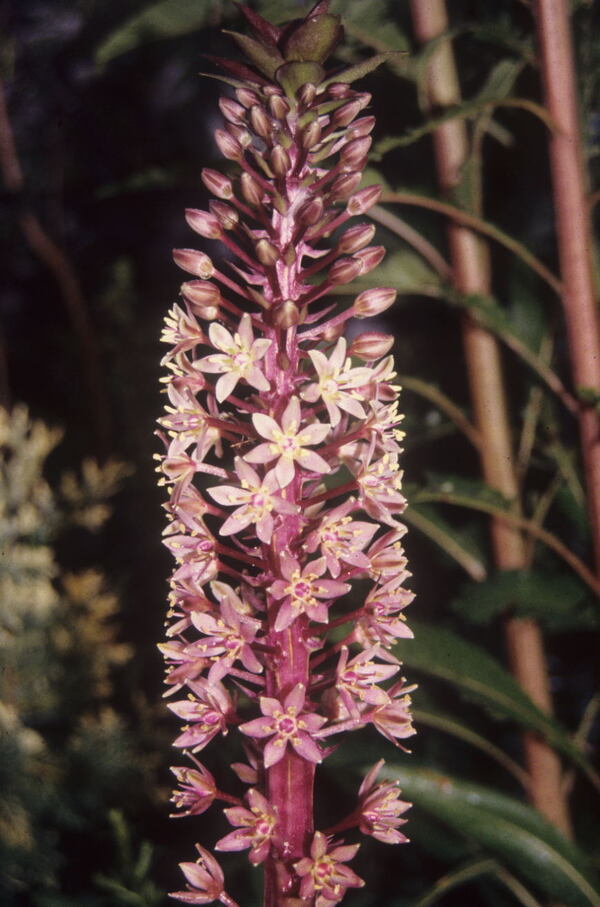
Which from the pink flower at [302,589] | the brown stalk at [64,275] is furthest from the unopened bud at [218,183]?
the brown stalk at [64,275]

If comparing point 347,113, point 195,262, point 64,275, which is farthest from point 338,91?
point 64,275

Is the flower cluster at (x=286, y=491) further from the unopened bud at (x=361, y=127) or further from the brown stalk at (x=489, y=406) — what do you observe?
the brown stalk at (x=489, y=406)

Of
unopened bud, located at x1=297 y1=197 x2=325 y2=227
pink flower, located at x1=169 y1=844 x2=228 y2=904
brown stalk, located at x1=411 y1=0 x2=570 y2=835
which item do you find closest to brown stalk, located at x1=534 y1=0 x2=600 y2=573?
brown stalk, located at x1=411 y1=0 x2=570 y2=835

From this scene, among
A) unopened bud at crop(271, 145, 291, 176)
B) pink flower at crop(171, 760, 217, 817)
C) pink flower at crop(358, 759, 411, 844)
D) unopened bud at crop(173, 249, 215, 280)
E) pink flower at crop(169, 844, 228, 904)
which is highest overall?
unopened bud at crop(271, 145, 291, 176)

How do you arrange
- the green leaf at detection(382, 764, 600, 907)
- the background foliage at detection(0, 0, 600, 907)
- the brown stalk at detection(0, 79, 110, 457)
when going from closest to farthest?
1. the green leaf at detection(382, 764, 600, 907)
2. the background foliage at detection(0, 0, 600, 907)
3. the brown stalk at detection(0, 79, 110, 457)

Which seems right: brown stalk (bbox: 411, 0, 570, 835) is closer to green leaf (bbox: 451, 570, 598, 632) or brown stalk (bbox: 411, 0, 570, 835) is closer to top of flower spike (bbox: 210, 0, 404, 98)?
green leaf (bbox: 451, 570, 598, 632)

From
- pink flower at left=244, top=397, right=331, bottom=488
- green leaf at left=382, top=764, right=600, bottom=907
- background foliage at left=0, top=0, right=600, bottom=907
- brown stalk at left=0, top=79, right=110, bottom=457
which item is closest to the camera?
pink flower at left=244, top=397, right=331, bottom=488

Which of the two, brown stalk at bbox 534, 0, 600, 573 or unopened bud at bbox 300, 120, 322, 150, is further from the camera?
brown stalk at bbox 534, 0, 600, 573

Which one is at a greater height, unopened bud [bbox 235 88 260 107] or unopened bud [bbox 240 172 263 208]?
unopened bud [bbox 235 88 260 107]
